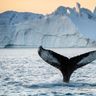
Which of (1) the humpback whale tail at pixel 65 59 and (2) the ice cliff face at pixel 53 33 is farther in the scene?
(2) the ice cliff face at pixel 53 33

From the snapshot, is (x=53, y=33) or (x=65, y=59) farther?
(x=53, y=33)

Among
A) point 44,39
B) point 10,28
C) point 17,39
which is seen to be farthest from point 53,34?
point 10,28

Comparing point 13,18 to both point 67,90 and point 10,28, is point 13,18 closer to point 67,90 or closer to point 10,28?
point 10,28

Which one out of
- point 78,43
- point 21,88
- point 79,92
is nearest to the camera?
point 79,92

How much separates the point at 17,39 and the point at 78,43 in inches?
737

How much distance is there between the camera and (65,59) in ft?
33.5

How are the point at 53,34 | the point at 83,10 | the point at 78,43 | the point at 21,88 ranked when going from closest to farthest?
the point at 21,88, the point at 78,43, the point at 53,34, the point at 83,10

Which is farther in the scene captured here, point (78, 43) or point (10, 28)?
point (10, 28)

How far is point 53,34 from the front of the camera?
99.7m

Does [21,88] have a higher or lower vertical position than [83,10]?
lower

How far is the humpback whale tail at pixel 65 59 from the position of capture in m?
9.78

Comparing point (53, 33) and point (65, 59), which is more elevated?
point (53, 33)

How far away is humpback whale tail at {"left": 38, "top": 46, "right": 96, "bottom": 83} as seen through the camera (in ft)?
32.1

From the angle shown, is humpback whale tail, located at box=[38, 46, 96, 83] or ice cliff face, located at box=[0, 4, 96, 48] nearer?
humpback whale tail, located at box=[38, 46, 96, 83]
